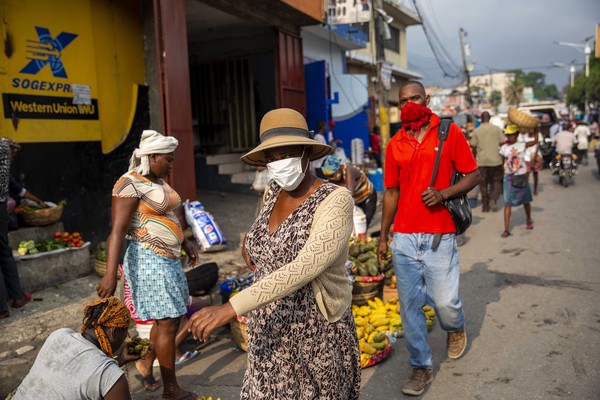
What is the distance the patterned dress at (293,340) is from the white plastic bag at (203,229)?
5.23 meters

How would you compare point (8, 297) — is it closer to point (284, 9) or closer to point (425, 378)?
point (425, 378)

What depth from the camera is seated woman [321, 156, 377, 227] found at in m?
6.64

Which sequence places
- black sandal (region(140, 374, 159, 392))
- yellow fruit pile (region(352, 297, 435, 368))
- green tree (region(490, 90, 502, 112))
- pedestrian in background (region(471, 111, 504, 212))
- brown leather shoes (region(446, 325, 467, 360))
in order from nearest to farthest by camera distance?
black sandal (region(140, 374, 159, 392)), brown leather shoes (region(446, 325, 467, 360)), yellow fruit pile (region(352, 297, 435, 368)), pedestrian in background (region(471, 111, 504, 212)), green tree (region(490, 90, 502, 112))

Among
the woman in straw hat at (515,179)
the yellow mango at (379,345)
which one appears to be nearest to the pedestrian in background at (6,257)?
the yellow mango at (379,345)

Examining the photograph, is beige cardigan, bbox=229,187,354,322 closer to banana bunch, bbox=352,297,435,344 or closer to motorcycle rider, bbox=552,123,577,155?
banana bunch, bbox=352,297,435,344

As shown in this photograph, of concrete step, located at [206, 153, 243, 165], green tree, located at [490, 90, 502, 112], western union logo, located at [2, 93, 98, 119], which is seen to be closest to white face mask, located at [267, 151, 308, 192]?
western union logo, located at [2, 93, 98, 119]

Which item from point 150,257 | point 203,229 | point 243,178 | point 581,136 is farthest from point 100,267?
point 581,136

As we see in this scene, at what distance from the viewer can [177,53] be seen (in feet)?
25.7

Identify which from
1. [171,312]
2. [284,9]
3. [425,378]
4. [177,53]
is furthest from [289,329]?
[284,9]

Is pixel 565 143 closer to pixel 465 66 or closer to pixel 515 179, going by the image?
pixel 515 179

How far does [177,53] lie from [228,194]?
15.4 feet

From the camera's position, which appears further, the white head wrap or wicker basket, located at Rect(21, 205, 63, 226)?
wicker basket, located at Rect(21, 205, 63, 226)

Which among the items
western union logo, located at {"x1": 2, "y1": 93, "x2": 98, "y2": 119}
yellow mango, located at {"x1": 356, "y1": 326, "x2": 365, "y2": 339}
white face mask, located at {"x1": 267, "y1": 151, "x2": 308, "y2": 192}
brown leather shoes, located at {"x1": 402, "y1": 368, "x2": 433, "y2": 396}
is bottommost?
brown leather shoes, located at {"x1": 402, "y1": 368, "x2": 433, "y2": 396}

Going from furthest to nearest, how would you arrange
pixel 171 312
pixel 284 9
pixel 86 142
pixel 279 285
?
pixel 284 9, pixel 86 142, pixel 171 312, pixel 279 285
